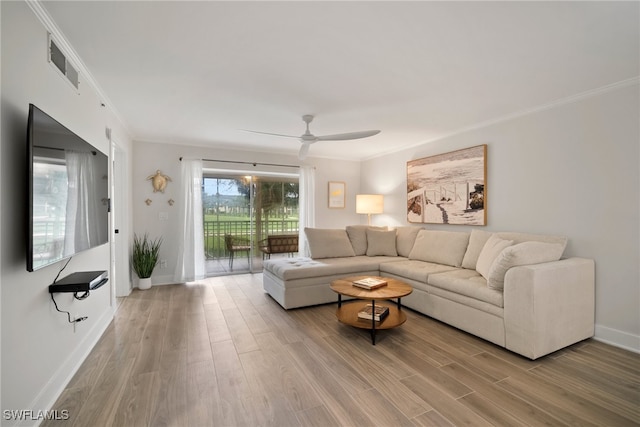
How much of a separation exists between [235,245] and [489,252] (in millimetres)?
4296

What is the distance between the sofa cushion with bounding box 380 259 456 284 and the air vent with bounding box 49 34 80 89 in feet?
12.4

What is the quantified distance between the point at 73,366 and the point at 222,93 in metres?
2.61

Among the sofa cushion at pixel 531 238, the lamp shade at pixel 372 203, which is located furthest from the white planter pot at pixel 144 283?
the sofa cushion at pixel 531 238

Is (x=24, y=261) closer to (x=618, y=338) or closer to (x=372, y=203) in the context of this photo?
(x=618, y=338)

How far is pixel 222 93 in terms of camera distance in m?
2.89

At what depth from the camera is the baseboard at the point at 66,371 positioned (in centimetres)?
173

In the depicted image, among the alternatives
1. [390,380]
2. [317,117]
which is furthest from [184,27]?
[390,380]

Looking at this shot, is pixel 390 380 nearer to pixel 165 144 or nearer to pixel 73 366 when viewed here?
pixel 73 366

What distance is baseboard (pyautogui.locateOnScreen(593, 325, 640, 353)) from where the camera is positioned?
8.34 ft

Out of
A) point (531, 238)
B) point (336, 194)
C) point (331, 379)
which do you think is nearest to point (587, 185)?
point (531, 238)

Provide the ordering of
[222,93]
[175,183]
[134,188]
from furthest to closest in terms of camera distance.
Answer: [175,183], [134,188], [222,93]

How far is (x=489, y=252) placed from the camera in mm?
3184

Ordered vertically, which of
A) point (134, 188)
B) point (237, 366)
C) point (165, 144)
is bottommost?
point (237, 366)

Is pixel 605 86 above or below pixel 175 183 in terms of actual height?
above
